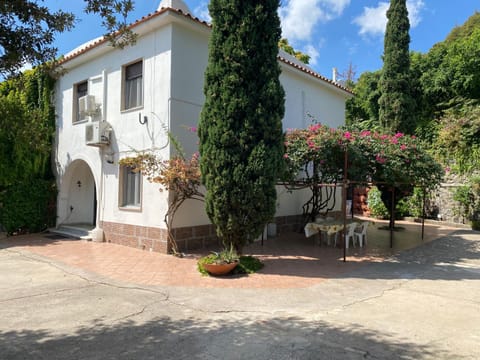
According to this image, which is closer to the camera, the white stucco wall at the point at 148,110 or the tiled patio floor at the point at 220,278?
the tiled patio floor at the point at 220,278

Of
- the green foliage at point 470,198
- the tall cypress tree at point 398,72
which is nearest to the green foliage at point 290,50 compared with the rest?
the tall cypress tree at point 398,72

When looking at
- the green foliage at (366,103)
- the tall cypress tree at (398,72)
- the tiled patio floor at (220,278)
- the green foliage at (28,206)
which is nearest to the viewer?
the tiled patio floor at (220,278)

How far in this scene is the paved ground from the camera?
→ 3936 mm

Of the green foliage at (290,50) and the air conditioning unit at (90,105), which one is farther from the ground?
the green foliage at (290,50)

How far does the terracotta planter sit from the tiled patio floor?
0.14 meters

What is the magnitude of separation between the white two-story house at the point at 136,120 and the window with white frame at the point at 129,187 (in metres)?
0.03

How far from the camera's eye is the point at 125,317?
4906 mm

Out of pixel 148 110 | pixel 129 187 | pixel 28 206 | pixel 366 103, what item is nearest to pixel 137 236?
pixel 129 187

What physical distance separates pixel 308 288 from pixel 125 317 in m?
3.36

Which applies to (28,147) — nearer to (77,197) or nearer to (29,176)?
(29,176)

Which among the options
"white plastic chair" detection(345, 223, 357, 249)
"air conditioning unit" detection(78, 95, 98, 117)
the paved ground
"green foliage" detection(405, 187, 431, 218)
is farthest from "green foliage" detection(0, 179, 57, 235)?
"green foliage" detection(405, 187, 431, 218)

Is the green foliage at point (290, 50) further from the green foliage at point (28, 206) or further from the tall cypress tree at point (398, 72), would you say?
the green foliage at point (28, 206)

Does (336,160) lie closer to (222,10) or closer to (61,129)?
(222,10)

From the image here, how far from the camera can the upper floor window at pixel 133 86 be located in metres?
10.4
